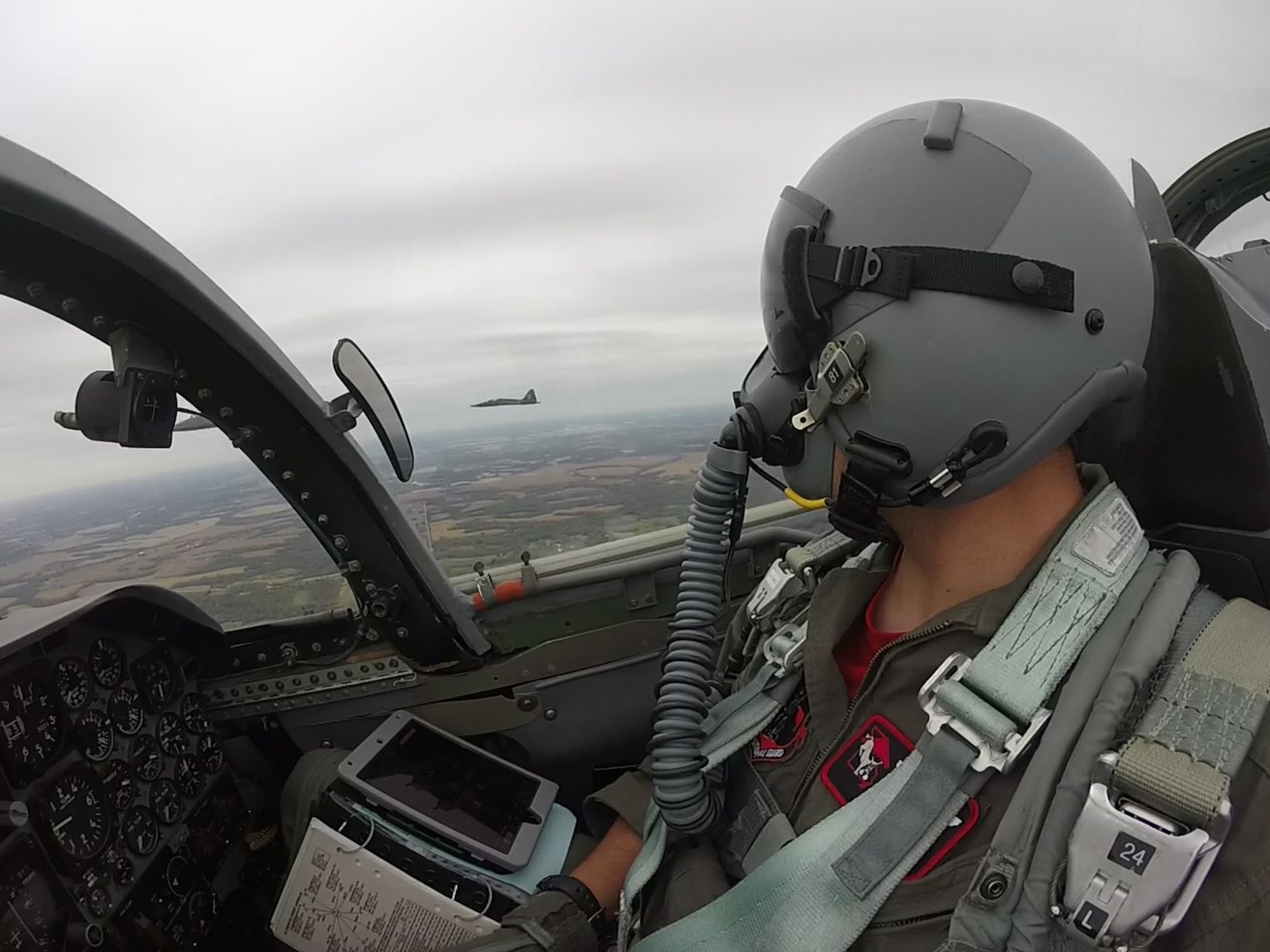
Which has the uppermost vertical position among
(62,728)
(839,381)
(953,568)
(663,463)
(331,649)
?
(839,381)

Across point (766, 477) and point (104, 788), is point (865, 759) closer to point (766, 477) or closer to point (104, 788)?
point (766, 477)

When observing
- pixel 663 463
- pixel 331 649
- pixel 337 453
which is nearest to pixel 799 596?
pixel 663 463

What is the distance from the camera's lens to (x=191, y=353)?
1738 mm

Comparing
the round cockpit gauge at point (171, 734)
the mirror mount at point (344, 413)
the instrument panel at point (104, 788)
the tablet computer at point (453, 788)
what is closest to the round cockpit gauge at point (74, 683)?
the instrument panel at point (104, 788)

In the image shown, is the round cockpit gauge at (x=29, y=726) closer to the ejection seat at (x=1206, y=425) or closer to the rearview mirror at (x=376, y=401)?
the rearview mirror at (x=376, y=401)

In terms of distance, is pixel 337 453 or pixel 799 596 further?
pixel 337 453

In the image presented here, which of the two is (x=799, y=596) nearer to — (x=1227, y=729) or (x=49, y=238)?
(x=1227, y=729)

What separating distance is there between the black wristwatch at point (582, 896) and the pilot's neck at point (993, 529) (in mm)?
822

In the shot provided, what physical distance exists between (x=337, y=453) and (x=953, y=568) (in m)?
1.42

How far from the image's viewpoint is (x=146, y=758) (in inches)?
74.9

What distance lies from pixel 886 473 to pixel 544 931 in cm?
98

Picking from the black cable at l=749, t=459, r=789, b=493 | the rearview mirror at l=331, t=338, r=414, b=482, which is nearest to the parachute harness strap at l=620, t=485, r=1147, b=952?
the black cable at l=749, t=459, r=789, b=493

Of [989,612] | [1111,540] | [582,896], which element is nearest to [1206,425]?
[1111,540]

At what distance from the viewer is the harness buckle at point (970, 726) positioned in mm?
965
